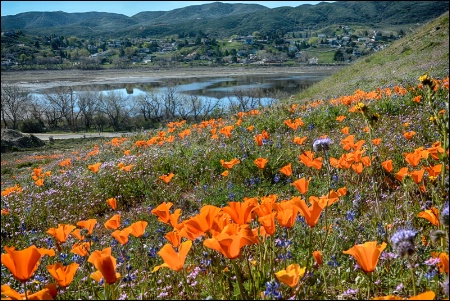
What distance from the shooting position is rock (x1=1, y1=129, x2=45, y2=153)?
36.2 metres

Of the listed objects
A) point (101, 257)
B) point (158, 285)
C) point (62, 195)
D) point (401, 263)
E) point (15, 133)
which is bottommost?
point (15, 133)

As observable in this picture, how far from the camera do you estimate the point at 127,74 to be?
129m

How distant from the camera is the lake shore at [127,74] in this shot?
10931 centimetres

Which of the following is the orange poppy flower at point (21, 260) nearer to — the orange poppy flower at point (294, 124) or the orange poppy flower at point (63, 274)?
the orange poppy flower at point (63, 274)

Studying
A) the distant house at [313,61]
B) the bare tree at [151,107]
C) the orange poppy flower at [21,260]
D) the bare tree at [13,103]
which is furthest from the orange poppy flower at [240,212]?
the distant house at [313,61]

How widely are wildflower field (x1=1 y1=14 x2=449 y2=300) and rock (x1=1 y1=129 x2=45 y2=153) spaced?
1313 inches

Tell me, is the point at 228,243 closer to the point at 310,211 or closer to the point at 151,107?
the point at 310,211

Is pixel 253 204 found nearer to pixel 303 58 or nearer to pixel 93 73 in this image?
pixel 93 73

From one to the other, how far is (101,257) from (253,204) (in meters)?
0.75

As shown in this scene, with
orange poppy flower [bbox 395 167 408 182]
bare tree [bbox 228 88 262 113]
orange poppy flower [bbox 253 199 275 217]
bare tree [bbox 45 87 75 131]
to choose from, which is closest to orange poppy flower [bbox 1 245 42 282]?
orange poppy flower [bbox 253 199 275 217]

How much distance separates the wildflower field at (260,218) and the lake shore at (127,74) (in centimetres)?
10464

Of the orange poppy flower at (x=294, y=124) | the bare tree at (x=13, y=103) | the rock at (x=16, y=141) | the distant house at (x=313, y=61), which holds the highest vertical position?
the distant house at (x=313, y=61)

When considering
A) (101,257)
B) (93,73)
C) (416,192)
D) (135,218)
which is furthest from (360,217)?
(93,73)

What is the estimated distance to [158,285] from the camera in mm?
2250
